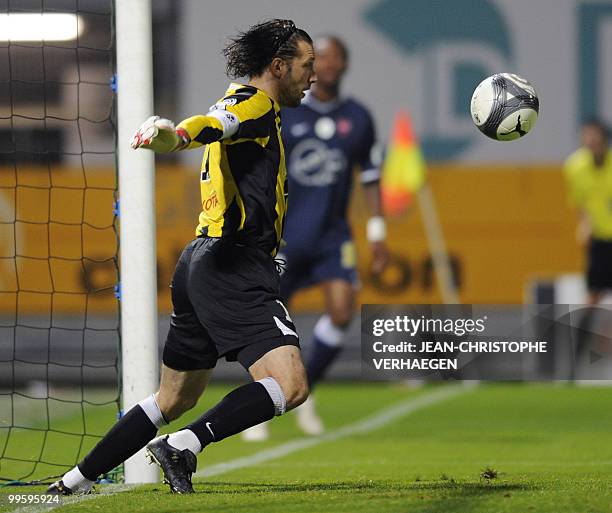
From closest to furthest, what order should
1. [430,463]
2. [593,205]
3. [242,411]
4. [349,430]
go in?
[242,411]
[430,463]
[349,430]
[593,205]

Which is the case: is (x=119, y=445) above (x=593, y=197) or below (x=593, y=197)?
below

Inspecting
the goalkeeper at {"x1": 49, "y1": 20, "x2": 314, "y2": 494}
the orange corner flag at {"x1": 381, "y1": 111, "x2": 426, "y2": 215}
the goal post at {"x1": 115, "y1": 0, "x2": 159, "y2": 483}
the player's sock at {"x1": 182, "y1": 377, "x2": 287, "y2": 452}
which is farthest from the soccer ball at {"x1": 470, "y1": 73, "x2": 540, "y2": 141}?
the orange corner flag at {"x1": 381, "y1": 111, "x2": 426, "y2": 215}

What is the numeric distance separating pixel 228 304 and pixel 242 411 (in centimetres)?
40

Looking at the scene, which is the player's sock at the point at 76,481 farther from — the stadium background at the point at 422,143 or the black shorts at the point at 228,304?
the stadium background at the point at 422,143

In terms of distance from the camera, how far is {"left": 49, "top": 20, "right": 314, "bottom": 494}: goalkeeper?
518 cm

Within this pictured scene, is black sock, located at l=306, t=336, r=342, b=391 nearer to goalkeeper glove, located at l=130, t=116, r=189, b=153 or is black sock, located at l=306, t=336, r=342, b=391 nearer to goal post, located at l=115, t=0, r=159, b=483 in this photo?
goal post, located at l=115, t=0, r=159, b=483

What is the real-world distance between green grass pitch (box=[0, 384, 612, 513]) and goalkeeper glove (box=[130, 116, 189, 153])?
1.34m

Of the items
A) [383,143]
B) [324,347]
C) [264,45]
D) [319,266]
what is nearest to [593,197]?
[383,143]

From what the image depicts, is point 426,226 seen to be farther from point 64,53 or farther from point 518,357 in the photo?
point 64,53

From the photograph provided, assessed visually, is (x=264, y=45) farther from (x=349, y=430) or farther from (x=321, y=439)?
(x=349, y=430)

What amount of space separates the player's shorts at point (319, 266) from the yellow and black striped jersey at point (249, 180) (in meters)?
4.50

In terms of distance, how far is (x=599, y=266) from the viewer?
14414 mm

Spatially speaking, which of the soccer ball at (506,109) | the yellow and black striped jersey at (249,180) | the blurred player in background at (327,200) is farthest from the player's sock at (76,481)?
the blurred player in background at (327,200)

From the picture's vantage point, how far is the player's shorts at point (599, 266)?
47.0 feet
